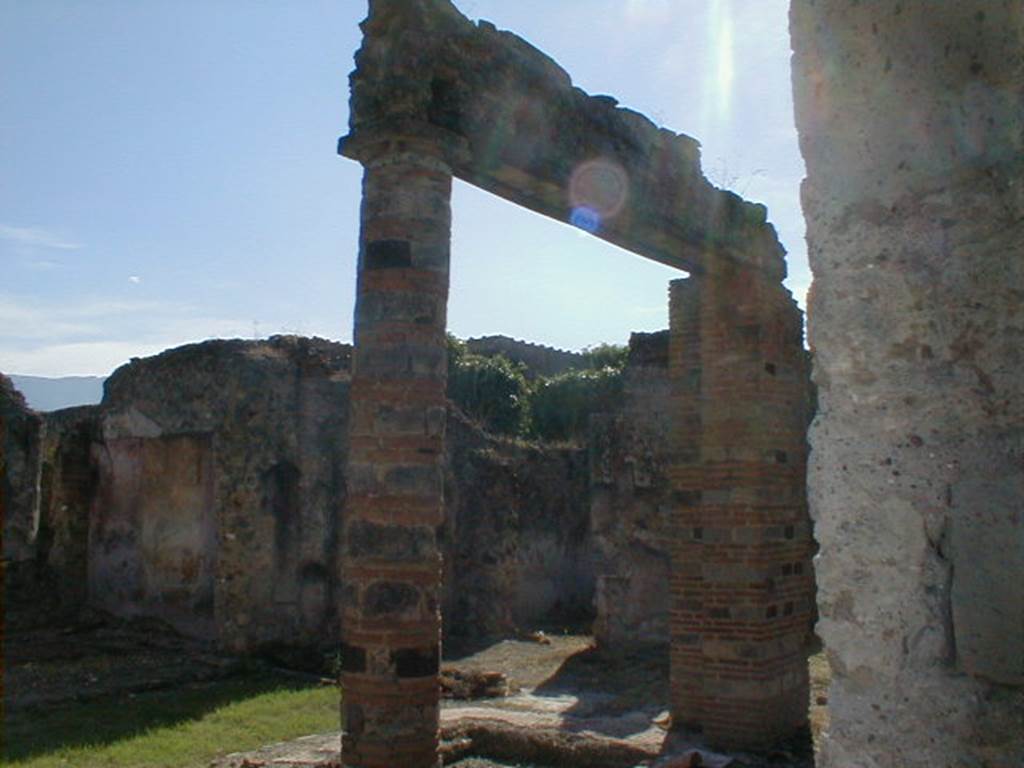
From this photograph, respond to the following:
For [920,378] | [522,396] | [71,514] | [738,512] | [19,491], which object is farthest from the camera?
[522,396]

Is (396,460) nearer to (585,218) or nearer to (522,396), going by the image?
(585,218)

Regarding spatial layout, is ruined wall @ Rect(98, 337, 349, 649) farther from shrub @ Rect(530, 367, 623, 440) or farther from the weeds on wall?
shrub @ Rect(530, 367, 623, 440)

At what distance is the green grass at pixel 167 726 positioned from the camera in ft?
24.8

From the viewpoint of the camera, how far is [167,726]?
8531 mm

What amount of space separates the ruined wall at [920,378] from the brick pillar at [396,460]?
3.49m

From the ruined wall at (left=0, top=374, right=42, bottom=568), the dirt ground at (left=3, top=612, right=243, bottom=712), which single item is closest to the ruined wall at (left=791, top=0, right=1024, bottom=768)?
the dirt ground at (left=3, top=612, right=243, bottom=712)

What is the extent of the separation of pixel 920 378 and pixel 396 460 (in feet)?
12.0

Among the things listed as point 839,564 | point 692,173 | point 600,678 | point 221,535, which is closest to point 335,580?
point 221,535

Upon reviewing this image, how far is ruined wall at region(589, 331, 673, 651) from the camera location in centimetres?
1223

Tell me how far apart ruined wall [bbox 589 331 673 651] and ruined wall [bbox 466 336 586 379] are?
13637mm

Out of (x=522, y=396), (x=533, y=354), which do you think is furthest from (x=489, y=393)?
(x=533, y=354)

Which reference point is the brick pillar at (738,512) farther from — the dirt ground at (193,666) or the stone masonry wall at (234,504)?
the stone masonry wall at (234,504)

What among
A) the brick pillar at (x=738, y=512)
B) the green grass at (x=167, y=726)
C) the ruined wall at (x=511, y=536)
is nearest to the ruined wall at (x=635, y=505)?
the ruined wall at (x=511, y=536)

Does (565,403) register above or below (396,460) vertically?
above
